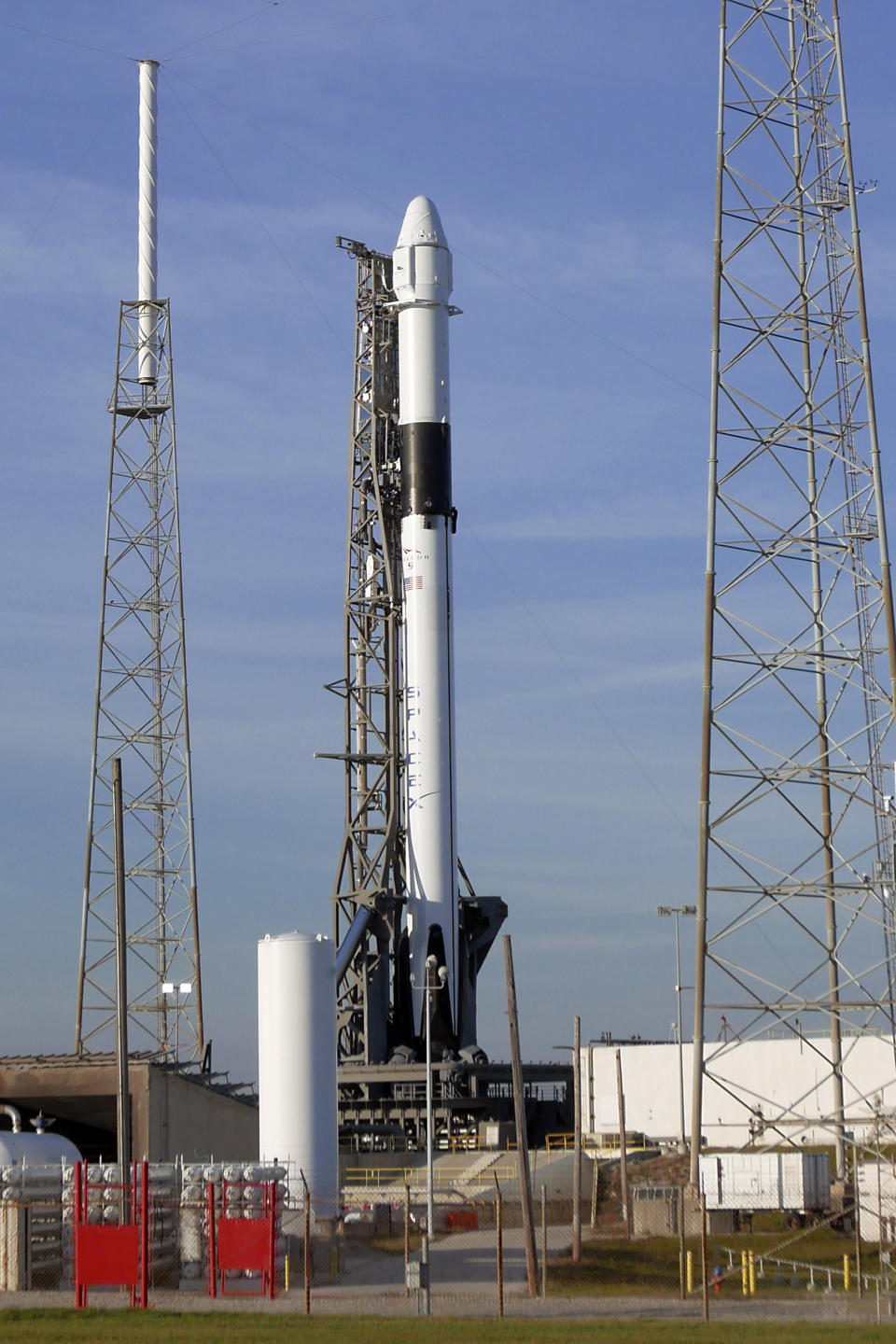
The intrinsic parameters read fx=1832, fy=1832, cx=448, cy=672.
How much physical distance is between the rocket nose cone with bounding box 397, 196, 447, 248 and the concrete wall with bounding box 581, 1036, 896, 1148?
3197 cm

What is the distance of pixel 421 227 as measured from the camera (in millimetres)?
66875

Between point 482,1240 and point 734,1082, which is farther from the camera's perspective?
point 734,1082

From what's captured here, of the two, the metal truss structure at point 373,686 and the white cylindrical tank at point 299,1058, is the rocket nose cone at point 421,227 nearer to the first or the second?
the metal truss structure at point 373,686

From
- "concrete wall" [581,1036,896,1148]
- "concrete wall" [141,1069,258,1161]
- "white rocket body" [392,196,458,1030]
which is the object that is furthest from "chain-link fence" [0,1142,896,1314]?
"concrete wall" [581,1036,896,1148]

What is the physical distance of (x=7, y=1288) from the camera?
32625 mm

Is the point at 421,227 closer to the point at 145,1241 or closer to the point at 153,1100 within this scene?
the point at 153,1100

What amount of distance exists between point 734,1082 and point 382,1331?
52.0 metres

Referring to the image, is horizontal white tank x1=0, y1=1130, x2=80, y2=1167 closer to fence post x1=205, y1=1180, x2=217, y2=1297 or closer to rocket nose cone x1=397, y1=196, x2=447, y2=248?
fence post x1=205, y1=1180, x2=217, y2=1297

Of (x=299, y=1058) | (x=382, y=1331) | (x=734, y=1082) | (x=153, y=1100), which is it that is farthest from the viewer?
(x=734, y=1082)

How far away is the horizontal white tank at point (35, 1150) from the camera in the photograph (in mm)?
36062

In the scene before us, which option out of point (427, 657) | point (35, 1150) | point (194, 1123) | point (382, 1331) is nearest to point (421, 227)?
point (427, 657)

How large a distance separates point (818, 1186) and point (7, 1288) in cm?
1747

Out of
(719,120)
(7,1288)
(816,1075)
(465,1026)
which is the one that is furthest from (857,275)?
(816,1075)

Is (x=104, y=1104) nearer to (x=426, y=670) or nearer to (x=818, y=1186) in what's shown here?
(x=426, y=670)
